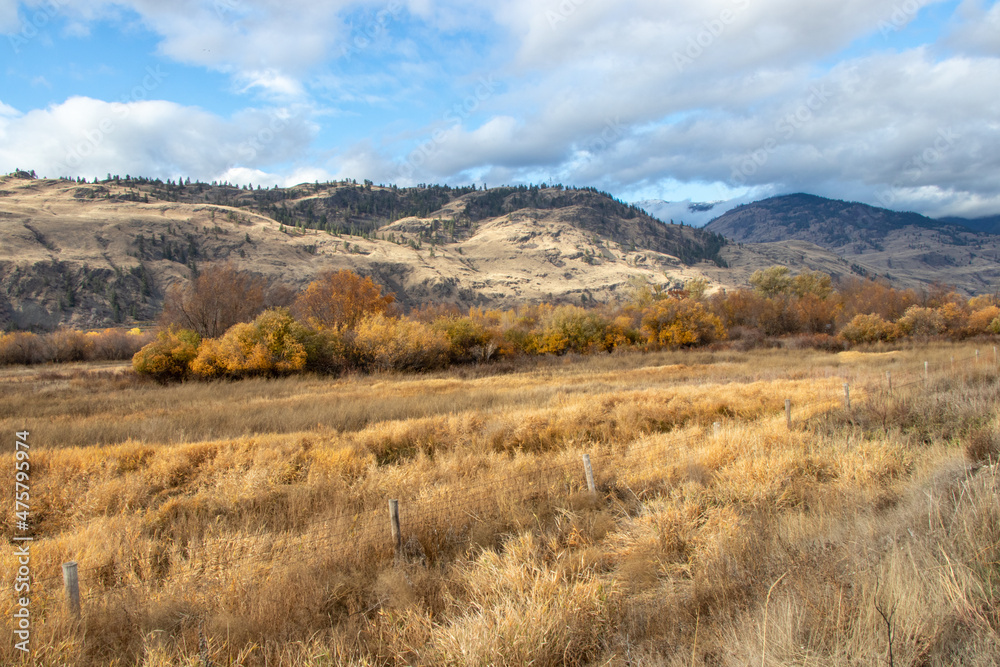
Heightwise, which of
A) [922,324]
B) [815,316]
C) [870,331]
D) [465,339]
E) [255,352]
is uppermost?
[255,352]

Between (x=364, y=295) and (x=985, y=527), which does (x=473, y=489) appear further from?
(x=364, y=295)

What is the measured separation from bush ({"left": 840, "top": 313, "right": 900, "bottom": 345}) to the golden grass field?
143ft

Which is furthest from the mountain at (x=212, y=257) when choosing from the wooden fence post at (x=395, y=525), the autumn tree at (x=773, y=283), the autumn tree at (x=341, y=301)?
the wooden fence post at (x=395, y=525)

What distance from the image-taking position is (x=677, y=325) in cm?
5172

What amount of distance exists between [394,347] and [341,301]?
22457 mm

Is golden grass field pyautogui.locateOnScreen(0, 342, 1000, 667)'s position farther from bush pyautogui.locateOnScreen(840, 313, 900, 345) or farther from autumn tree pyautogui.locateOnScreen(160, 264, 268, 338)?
bush pyautogui.locateOnScreen(840, 313, 900, 345)

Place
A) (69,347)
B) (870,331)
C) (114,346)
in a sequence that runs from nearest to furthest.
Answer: (870,331) → (69,347) → (114,346)

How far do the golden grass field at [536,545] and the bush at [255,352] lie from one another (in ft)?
65.9

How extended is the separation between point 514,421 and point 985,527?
10.8 metres

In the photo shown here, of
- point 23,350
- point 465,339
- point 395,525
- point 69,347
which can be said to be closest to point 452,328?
point 465,339

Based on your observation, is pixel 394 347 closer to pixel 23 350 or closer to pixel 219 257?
pixel 23 350

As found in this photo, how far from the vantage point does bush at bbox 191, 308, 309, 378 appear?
32688mm

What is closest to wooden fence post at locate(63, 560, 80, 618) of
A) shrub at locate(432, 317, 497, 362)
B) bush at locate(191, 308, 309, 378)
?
bush at locate(191, 308, 309, 378)

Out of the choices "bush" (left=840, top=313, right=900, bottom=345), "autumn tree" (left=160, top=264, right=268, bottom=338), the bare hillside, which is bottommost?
"bush" (left=840, top=313, right=900, bottom=345)
